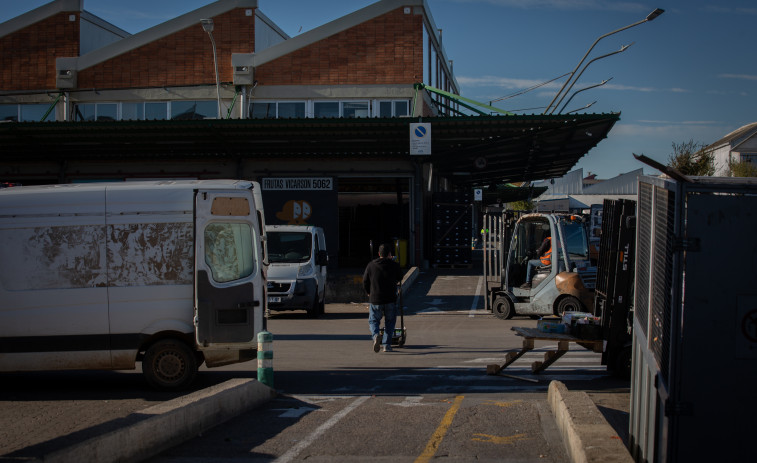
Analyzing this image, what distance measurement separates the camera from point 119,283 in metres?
10.1

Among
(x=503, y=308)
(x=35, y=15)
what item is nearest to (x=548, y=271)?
(x=503, y=308)

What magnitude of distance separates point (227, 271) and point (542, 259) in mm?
9774

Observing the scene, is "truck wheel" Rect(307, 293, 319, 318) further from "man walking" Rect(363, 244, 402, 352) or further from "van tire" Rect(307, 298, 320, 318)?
"man walking" Rect(363, 244, 402, 352)

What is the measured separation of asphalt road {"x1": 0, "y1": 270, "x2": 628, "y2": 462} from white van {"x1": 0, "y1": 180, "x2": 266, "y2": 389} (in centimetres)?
58

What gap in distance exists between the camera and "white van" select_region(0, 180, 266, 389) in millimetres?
9984

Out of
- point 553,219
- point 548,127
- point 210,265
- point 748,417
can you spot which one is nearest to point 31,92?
point 548,127

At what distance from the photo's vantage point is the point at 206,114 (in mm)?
34562

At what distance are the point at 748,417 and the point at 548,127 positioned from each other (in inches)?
882

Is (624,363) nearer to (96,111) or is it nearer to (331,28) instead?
(331,28)

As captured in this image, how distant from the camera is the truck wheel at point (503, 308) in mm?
18984

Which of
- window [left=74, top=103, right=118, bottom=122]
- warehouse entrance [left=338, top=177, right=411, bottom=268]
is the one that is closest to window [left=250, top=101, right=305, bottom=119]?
warehouse entrance [left=338, top=177, right=411, bottom=268]

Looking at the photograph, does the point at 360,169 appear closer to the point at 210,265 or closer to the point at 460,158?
the point at 460,158

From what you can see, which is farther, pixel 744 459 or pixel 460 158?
pixel 460 158

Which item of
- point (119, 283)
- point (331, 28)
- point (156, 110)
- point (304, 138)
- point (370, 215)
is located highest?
point (331, 28)
